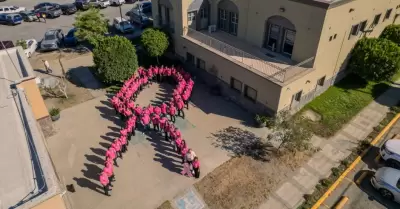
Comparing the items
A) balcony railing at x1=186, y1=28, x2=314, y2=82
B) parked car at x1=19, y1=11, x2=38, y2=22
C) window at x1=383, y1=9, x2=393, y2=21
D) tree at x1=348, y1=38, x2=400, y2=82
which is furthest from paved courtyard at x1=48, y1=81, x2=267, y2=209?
parked car at x1=19, y1=11, x2=38, y2=22

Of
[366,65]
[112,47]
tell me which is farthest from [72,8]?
[366,65]

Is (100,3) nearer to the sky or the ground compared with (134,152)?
nearer to the sky

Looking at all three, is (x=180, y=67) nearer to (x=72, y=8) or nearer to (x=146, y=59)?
(x=146, y=59)

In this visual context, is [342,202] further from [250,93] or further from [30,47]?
[30,47]

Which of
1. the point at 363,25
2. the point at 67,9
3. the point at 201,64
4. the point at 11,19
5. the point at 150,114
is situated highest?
the point at 363,25

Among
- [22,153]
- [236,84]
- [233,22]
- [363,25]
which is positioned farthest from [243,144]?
[363,25]

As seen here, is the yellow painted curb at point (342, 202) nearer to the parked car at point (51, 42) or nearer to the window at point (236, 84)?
the window at point (236, 84)
